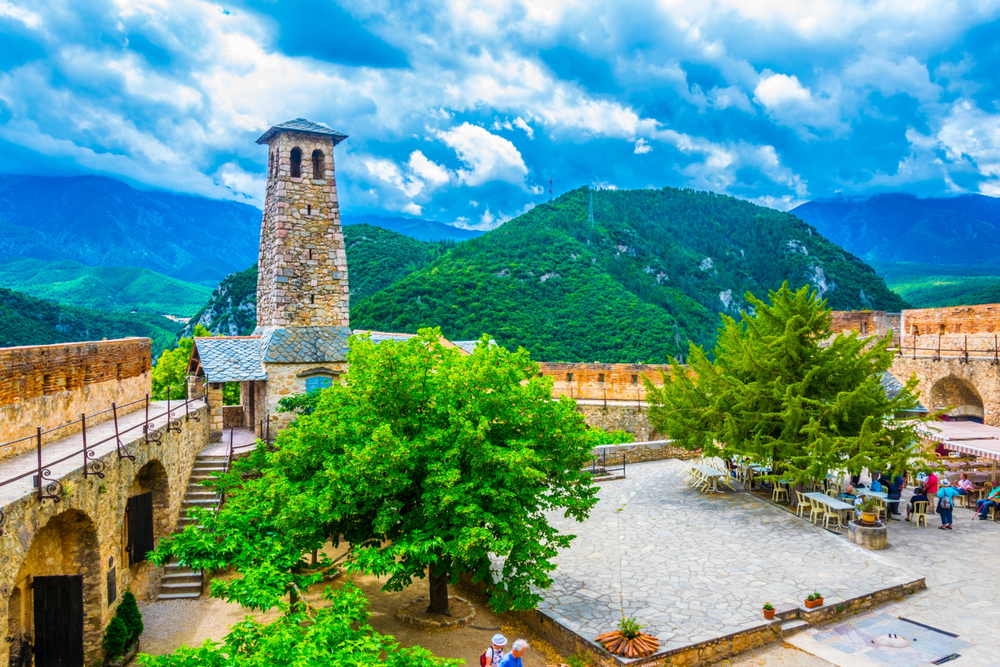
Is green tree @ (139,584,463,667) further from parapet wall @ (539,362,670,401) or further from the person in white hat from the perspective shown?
parapet wall @ (539,362,670,401)

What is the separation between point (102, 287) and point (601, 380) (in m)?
74.9

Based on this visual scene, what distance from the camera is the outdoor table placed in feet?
44.4

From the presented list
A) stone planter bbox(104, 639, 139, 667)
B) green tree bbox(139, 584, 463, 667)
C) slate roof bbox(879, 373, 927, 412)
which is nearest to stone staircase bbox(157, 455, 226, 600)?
stone planter bbox(104, 639, 139, 667)

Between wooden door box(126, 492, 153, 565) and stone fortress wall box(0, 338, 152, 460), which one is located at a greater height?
stone fortress wall box(0, 338, 152, 460)

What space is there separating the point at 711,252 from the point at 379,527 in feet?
287

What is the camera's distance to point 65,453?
9.73m

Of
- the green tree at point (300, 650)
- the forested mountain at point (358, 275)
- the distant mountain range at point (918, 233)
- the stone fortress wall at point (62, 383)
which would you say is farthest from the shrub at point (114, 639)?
the distant mountain range at point (918, 233)

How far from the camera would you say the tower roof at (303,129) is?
55.2 feet

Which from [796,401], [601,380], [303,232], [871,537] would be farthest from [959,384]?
[303,232]

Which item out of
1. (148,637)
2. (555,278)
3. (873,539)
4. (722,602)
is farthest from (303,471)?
(555,278)

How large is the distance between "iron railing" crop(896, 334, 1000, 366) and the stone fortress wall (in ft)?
65.8

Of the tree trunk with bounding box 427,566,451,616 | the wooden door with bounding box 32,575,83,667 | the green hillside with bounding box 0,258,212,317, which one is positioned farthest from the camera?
the green hillside with bounding box 0,258,212,317

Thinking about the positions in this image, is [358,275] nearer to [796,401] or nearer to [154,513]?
[154,513]

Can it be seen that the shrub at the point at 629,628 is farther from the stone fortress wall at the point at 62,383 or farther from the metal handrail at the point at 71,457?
the stone fortress wall at the point at 62,383
